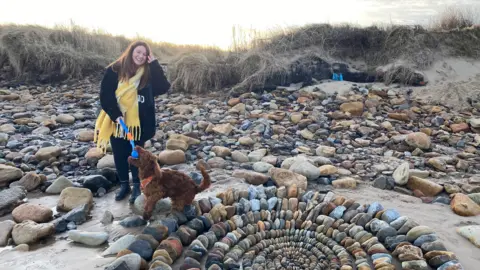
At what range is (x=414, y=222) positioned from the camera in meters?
3.90

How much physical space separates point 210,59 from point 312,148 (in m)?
5.13

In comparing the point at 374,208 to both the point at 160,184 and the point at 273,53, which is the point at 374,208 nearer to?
the point at 160,184

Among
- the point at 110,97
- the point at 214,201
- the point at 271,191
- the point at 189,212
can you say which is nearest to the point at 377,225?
the point at 271,191

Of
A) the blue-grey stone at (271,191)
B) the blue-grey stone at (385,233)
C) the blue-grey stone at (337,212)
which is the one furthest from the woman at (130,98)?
the blue-grey stone at (385,233)

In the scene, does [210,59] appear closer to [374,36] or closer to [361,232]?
[374,36]

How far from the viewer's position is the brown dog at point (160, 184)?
3979 millimetres

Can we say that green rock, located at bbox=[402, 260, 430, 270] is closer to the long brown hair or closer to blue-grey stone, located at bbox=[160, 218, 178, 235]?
blue-grey stone, located at bbox=[160, 218, 178, 235]

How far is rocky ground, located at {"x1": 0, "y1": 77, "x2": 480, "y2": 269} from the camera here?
4.25 metres

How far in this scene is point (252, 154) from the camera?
595 centimetres

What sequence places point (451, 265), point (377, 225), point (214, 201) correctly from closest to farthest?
point (451, 265)
point (377, 225)
point (214, 201)

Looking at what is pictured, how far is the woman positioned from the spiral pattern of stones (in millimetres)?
1032

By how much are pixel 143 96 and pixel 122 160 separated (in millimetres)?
784

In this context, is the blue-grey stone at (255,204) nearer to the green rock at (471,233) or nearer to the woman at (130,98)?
the woman at (130,98)

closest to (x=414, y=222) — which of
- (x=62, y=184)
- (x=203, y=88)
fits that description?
(x=62, y=184)
